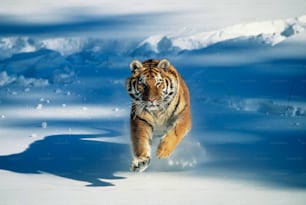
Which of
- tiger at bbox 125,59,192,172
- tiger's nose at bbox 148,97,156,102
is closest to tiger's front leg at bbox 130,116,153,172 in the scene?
tiger at bbox 125,59,192,172

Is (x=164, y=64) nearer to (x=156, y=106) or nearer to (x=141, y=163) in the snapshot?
(x=156, y=106)

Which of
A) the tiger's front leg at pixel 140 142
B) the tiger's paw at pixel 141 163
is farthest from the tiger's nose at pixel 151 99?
the tiger's paw at pixel 141 163

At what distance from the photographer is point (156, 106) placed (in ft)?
11.6

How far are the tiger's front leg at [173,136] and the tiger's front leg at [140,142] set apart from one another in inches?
2.5

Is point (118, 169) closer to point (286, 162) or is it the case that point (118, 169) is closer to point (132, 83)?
point (132, 83)

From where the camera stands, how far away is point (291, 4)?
Result: 436cm

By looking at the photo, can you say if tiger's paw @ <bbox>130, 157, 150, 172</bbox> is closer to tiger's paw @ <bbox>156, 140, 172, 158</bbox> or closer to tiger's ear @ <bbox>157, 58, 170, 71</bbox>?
tiger's paw @ <bbox>156, 140, 172, 158</bbox>

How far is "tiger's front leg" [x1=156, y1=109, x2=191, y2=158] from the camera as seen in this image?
11.5 feet

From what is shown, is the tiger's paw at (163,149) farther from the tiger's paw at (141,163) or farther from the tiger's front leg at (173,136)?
the tiger's paw at (141,163)

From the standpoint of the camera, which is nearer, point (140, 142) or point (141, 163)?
point (141, 163)

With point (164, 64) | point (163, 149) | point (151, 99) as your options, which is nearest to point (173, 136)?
point (163, 149)

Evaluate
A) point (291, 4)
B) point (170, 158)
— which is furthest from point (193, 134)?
point (291, 4)

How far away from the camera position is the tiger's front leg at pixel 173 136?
3.50 m

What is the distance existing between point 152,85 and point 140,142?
270 mm
